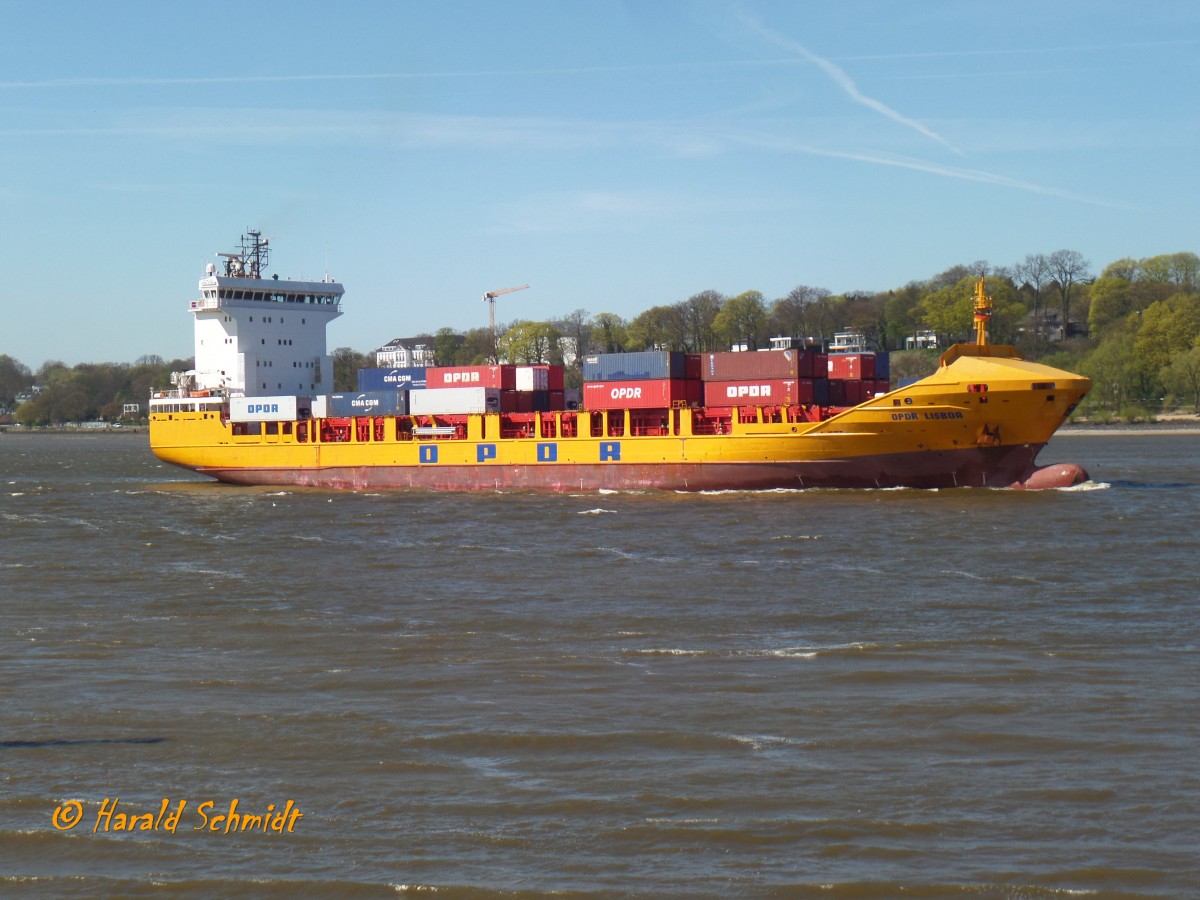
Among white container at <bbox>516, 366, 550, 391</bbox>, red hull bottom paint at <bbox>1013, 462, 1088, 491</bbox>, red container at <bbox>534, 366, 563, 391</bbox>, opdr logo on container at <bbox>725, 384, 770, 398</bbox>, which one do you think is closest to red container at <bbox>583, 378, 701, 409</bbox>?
opdr logo on container at <bbox>725, 384, 770, 398</bbox>

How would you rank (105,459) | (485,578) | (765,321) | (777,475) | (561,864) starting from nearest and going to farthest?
(561,864)
(485,578)
(777,475)
(105,459)
(765,321)

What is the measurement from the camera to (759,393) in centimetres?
4019

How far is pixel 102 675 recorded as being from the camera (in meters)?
15.0

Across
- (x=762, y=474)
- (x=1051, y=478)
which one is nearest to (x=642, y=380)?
(x=762, y=474)

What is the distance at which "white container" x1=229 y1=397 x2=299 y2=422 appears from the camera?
49.2m

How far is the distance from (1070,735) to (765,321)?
114502 millimetres

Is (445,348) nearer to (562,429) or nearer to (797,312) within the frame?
(797,312)

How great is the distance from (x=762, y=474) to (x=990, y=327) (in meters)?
80.7

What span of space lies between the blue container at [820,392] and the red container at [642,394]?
4.05 m

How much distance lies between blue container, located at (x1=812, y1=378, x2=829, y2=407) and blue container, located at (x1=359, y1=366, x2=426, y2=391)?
1533cm

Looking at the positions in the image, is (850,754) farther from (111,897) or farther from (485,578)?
(485,578)

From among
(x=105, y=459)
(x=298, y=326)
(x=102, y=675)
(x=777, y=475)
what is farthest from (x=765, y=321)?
(x=102, y=675)

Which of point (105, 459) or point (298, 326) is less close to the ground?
point (298, 326)

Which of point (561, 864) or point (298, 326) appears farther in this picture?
point (298, 326)
